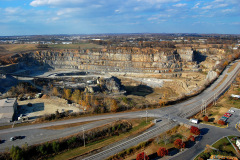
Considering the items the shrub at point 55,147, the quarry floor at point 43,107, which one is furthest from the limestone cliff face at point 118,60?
the shrub at point 55,147

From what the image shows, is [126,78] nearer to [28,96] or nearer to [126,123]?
[28,96]

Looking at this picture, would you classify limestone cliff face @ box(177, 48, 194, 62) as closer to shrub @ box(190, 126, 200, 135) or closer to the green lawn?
shrub @ box(190, 126, 200, 135)

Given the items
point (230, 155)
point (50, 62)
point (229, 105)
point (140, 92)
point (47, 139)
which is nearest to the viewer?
point (230, 155)

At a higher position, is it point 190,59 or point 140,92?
point 190,59

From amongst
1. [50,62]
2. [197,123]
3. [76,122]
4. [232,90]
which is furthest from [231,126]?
[50,62]

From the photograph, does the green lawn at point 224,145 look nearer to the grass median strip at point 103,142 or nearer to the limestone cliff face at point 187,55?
the grass median strip at point 103,142

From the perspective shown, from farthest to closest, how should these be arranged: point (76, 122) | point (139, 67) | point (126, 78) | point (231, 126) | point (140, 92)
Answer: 1. point (139, 67)
2. point (126, 78)
3. point (140, 92)
4. point (76, 122)
5. point (231, 126)

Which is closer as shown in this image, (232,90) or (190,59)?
(232,90)
